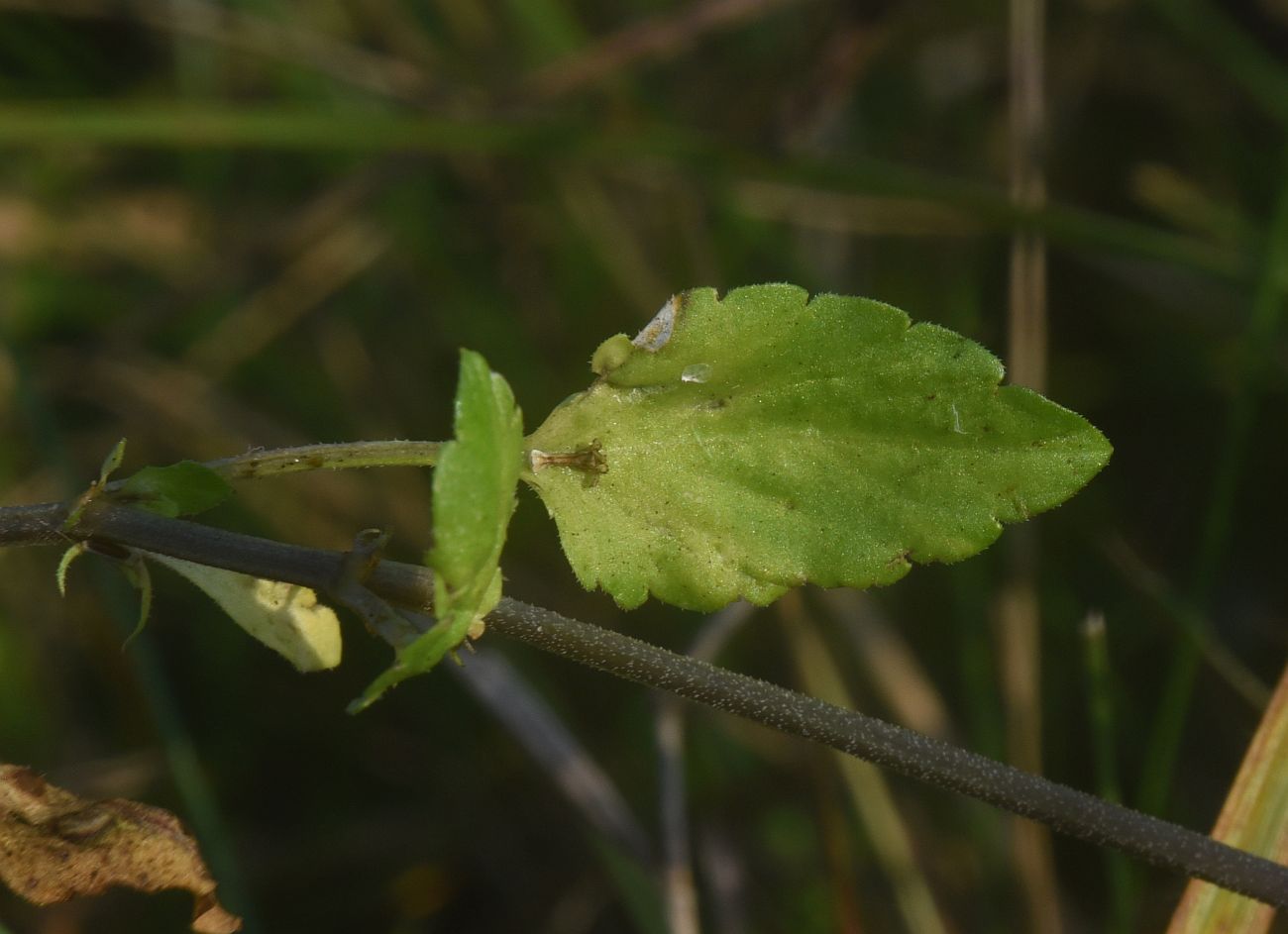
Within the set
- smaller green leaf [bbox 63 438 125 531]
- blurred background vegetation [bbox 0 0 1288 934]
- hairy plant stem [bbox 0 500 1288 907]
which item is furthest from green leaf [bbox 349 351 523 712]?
blurred background vegetation [bbox 0 0 1288 934]

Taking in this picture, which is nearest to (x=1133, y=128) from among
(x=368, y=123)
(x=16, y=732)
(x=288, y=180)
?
(x=368, y=123)

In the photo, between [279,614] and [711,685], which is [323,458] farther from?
[711,685]

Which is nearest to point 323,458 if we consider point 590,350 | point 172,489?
point 172,489

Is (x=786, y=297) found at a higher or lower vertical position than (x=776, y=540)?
higher

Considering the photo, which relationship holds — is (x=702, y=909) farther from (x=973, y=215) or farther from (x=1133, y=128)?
(x=1133, y=128)

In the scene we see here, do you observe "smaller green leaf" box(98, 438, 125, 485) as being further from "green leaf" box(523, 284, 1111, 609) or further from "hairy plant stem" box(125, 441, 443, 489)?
"green leaf" box(523, 284, 1111, 609)

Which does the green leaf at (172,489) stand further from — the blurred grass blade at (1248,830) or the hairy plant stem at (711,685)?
the blurred grass blade at (1248,830)

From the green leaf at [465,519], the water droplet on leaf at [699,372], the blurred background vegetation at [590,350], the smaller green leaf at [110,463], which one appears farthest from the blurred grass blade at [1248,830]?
the smaller green leaf at [110,463]
